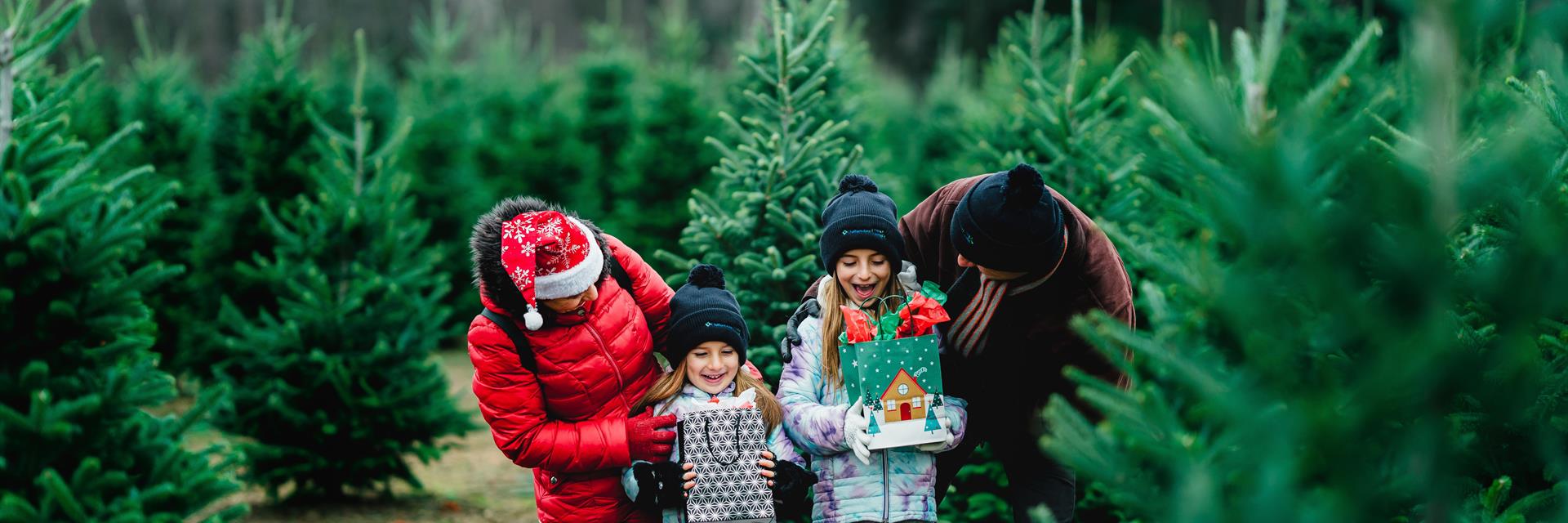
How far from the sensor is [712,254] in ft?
16.2

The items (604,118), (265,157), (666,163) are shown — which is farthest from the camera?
(604,118)

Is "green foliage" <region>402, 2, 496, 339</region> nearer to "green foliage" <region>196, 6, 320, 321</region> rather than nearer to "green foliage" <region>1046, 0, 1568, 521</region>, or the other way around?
"green foliage" <region>196, 6, 320, 321</region>

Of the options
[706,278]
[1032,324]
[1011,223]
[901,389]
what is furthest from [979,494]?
[1011,223]

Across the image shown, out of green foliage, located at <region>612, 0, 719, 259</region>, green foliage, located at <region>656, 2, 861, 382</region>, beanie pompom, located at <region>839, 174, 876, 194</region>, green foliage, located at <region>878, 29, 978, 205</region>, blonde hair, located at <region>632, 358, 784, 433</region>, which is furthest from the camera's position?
green foliage, located at <region>612, 0, 719, 259</region>

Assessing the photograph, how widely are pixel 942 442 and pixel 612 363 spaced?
1055 millimetres

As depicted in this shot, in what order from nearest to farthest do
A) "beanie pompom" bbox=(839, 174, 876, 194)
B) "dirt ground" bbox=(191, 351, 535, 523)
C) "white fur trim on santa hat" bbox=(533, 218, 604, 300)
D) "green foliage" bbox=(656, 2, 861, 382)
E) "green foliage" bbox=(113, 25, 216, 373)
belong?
"white fur trim on santa hat" bbox=(533, 218, 604, 300) → "beanie pompom" bbox=(839, 174, 876, 194) → "green foliage" bbox=(656, 2, 861, 382) → "dirt ground" bbox=(191, 351, 535, 523) → "green foliage" bbox=(113, 25, 216, 373)

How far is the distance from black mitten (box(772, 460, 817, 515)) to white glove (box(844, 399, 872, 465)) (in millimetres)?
255

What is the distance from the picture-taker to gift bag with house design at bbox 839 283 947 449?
11.3 feet

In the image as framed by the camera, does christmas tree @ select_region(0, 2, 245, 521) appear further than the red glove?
No

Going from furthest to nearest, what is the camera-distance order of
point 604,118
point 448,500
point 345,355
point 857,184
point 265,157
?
point 604,118 → point 265,157 → point 448,500 → point 345,355 → point 857,184

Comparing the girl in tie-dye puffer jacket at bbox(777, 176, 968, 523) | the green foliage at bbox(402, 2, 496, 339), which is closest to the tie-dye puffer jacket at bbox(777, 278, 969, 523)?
the girl in tie-dye puffer jacket at bbox(777, 176, 968, 523)

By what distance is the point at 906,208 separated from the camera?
9516 millimetres

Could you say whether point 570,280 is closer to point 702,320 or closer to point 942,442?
point 702,320

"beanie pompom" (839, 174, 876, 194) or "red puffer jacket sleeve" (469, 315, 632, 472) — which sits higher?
"beanie pompom" (839, 174, 876, 194)
